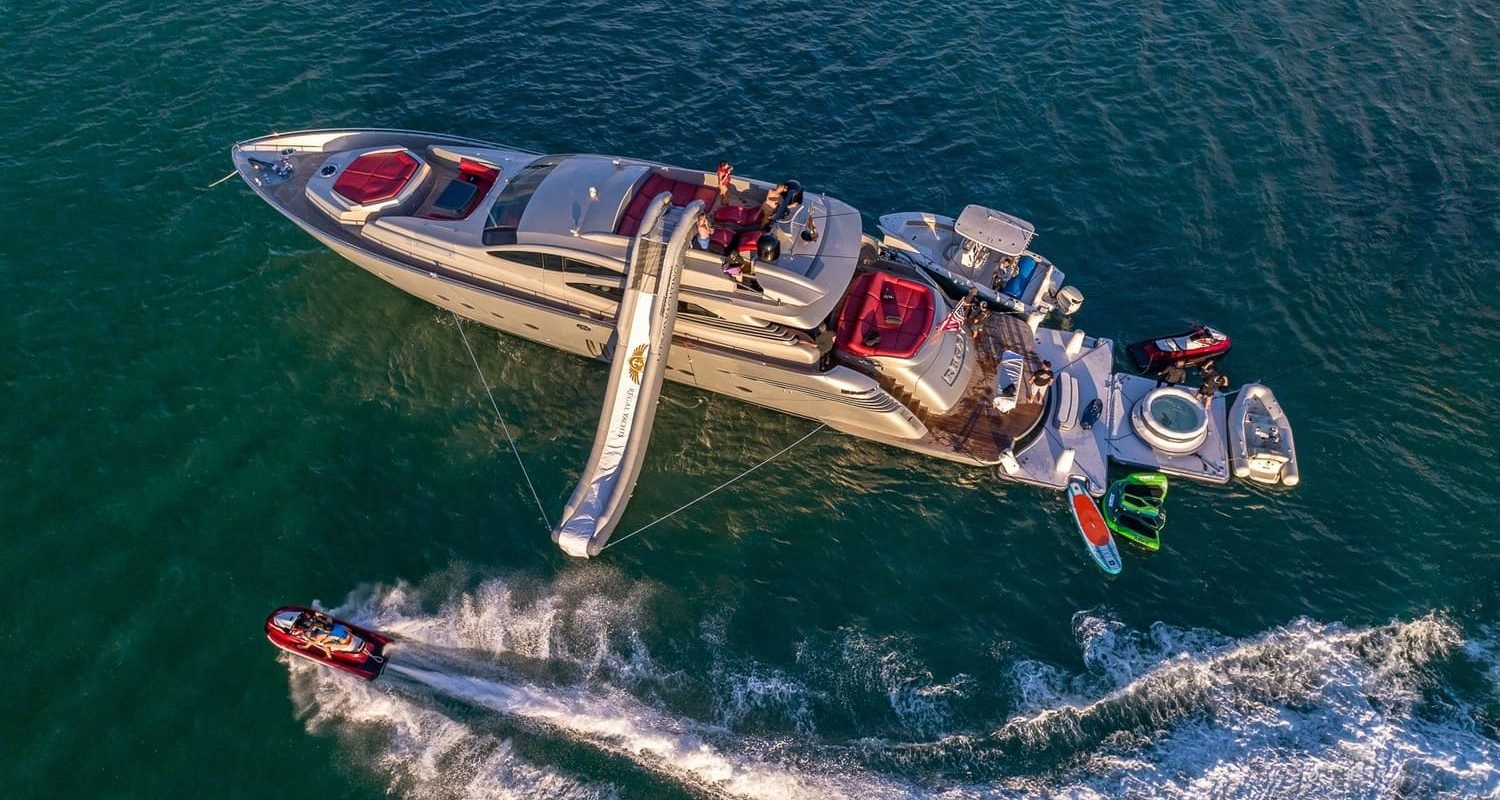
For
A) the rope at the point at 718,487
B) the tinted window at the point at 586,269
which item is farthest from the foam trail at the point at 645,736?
the tinted window at the point at 586,269

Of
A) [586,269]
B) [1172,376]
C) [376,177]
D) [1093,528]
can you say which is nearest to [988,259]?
[1172,376]

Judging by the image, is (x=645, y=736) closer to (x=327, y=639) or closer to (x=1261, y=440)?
(x=327, y=639)

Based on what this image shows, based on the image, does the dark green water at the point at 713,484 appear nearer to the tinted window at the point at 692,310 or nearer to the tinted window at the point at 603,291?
the tinted window at the point at 603,291

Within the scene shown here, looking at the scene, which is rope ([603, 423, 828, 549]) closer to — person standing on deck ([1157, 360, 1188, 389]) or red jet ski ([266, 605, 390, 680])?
red jet ski ([266, 605, 390, 680])

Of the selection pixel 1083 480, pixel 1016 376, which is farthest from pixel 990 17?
pixel 1083 480

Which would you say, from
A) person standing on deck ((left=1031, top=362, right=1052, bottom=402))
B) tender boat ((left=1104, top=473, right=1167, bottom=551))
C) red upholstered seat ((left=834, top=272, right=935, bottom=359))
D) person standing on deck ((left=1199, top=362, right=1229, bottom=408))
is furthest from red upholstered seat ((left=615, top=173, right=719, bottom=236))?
person standing on deck ((left=1199, top=362, right=1229, bottom=408))

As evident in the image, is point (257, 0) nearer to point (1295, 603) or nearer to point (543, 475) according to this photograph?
point (543, 475)
